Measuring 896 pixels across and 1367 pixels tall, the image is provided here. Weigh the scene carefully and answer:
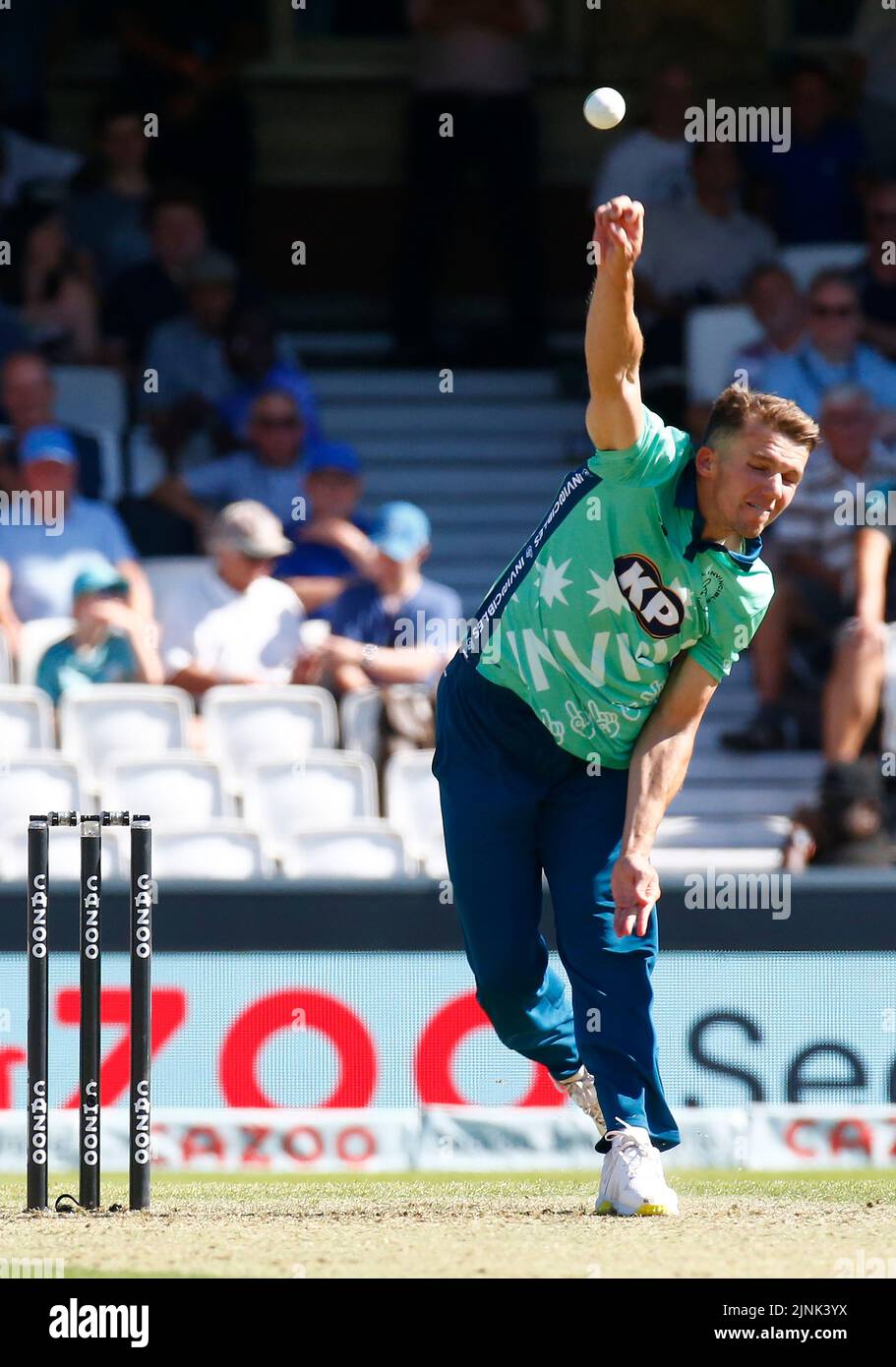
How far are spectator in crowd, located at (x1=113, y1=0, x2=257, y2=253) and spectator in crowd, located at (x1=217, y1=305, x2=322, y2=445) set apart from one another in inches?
63.8

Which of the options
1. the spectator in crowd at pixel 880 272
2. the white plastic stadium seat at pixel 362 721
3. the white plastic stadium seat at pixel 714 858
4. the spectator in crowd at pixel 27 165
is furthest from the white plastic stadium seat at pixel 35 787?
the spectator in crowd at pixel 27 165

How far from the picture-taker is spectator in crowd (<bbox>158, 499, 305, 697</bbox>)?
8617 mm

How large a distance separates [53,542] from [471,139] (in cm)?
326

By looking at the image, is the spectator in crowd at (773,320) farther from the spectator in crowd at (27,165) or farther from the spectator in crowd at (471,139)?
the spectator in crowd at (27,165)

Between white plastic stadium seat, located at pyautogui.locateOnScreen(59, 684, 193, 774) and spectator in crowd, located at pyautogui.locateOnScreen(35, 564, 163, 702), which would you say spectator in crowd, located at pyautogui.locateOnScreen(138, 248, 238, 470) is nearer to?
spectator in crowd, located at pyautogui.locateOnScreen(35, 564, 163, 702)

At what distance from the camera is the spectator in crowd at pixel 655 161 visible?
10.6 metres

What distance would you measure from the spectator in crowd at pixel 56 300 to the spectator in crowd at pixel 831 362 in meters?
3.16

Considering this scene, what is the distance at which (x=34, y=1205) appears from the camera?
4.73 meters

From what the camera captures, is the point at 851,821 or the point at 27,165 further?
the point at 27,165

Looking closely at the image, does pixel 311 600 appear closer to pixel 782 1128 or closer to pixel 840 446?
pixel 840 446

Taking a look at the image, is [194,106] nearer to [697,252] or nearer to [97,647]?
[697,252]

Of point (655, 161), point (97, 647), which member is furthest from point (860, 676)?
point (655, 161)

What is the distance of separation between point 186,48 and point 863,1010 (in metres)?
7.30

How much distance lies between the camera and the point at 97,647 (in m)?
8.47
